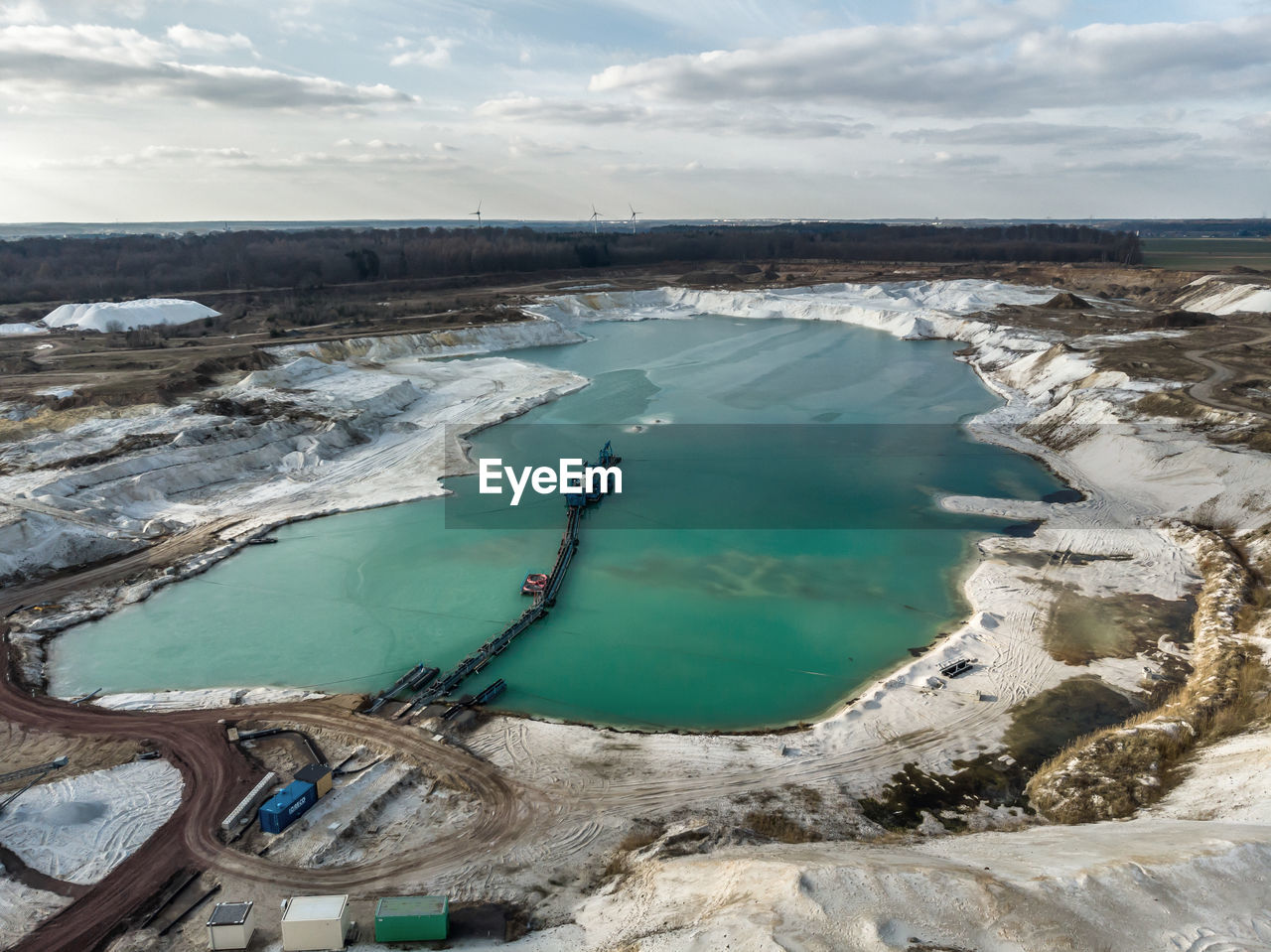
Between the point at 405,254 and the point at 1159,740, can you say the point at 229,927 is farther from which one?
the point at 405,254

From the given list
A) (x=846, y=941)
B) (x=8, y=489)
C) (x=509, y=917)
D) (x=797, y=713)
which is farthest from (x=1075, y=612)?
(x=8, y=489)

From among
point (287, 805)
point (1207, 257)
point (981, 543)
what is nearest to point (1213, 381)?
point (981, 543)

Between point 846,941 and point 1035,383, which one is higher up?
point 1035,383

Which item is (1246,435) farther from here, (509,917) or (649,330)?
(649,330)

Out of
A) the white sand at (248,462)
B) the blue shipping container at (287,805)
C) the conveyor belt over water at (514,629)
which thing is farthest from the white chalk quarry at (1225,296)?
the blue shipping container at (287,805)

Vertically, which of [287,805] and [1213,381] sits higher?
[1213,381]

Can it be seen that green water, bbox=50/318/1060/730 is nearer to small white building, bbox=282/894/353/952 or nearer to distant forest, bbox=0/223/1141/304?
small white building, bbox=282/894/353/952

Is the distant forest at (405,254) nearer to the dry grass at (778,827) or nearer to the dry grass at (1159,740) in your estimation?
the dry grass at (778,827)
